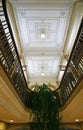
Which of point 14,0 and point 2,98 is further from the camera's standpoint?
point 14,0

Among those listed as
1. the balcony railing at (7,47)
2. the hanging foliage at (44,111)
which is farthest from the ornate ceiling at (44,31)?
the hanging foliage at (44,111)

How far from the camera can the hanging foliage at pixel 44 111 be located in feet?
14.2

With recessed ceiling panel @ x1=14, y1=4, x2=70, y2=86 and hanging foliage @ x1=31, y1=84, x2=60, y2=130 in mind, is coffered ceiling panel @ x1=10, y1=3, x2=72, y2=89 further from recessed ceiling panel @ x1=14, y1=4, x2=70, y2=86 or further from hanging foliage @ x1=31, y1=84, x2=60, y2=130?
hanging foliage @ x1=31, y1=84, x2=60, y2=130

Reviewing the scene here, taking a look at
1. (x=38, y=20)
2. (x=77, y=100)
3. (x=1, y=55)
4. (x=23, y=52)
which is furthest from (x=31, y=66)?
(x=1, y=55)

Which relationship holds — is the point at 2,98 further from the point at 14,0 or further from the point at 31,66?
the point at 31,66

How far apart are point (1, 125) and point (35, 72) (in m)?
3.87

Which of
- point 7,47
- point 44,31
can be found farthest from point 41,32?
point 7,47

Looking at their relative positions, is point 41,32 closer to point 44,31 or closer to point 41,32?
point 41,32

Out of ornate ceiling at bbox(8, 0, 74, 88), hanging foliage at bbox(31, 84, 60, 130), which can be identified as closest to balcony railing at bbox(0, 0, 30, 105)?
hanging foliage at bbox(31, 84, 60, 130)

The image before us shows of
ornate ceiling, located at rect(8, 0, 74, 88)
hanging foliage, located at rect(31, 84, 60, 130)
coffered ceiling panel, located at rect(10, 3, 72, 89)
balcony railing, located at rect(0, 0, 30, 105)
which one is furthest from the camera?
coffered ceiling panel, located at rect(10, 3, 72, 89)

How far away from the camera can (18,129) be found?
672 cm

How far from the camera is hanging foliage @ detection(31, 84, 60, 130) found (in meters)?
4.34

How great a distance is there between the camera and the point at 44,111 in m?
4.47

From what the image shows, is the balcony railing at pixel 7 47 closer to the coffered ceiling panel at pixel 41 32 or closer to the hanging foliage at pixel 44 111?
the hanging foliage at pixel 44 111
